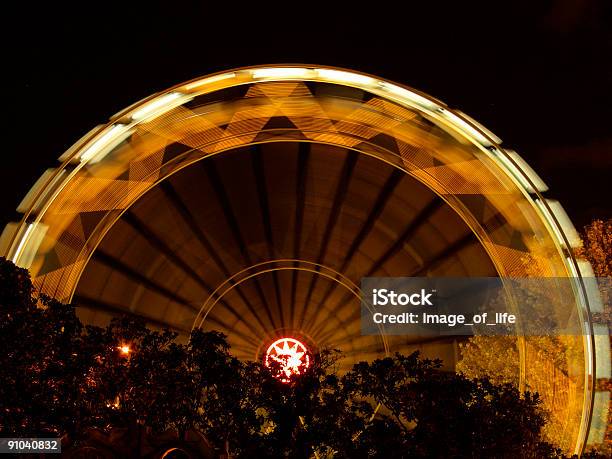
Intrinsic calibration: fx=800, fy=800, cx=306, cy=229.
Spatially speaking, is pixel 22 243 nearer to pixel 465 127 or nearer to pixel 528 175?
pixel 465 127

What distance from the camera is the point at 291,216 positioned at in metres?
17.8

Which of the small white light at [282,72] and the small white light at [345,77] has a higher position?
the small white light at [282,72]

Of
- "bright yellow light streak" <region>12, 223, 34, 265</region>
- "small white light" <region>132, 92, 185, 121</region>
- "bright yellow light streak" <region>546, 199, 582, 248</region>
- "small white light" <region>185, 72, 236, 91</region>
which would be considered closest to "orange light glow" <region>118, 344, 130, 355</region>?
"bright yellow light streak" <region>12, 223, 34, 265</region>

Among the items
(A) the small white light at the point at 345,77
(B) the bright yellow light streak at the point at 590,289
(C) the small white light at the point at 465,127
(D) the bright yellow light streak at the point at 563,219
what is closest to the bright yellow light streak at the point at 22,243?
(A) the small white light at the point at 345,77

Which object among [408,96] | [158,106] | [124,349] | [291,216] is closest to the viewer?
[124,349]

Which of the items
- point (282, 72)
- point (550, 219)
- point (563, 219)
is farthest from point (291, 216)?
point (563, 219)

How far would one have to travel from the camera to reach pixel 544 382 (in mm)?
15312

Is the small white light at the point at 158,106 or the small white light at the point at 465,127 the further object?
the small white light at the point at 465,127

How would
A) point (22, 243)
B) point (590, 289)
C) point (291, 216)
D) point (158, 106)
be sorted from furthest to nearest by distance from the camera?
point (291, 216) < point (158, 106) < point (590, 289) < point (22, 243)

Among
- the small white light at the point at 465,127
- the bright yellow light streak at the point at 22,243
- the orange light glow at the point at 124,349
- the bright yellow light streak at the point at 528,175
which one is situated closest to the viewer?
the orange light glow at the point at 124,349

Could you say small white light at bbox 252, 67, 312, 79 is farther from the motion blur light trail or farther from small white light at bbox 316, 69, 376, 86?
small white light at bbox 316, 69, 376, 86

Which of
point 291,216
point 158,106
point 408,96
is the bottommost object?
point 291,216

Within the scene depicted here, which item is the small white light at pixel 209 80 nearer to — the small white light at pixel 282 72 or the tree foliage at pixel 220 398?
the small white light at pixel 282 72

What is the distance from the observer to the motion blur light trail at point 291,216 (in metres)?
13.7
